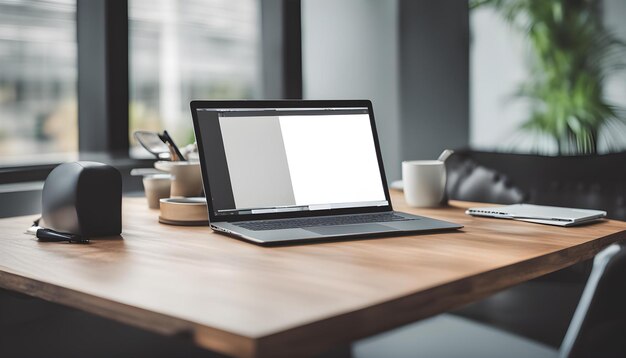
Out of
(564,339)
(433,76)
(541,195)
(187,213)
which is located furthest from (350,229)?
(433,76)

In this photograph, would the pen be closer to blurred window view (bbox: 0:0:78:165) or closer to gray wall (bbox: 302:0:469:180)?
blurred window view (bbox: 0:0:78:165)

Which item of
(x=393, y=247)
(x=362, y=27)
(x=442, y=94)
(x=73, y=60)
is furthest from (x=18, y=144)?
(x=393, y=247)

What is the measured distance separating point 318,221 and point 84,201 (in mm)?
435

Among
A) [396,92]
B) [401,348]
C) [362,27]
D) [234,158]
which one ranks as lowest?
[401,348]

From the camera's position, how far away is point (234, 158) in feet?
4.79

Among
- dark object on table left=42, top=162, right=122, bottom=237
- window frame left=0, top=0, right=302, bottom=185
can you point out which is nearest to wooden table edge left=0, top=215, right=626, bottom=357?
dark object on table left=42, top=162, right=122, bottom=237

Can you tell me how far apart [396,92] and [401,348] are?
1.68 metres

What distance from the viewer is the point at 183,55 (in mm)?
4652

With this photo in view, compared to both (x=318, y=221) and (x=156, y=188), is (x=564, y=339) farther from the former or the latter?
(x=156, y=188)

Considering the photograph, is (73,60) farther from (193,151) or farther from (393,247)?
(393,247)

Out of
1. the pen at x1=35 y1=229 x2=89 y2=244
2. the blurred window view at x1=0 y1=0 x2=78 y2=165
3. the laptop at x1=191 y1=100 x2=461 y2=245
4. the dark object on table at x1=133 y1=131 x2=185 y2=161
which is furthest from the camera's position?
the blurred window view at x1=0 y1=0 x2=78 y2=165

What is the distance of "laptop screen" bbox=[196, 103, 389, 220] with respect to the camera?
56.9 inches

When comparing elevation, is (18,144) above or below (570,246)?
above

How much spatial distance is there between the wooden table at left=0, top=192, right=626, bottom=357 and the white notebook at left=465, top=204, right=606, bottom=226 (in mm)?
32
